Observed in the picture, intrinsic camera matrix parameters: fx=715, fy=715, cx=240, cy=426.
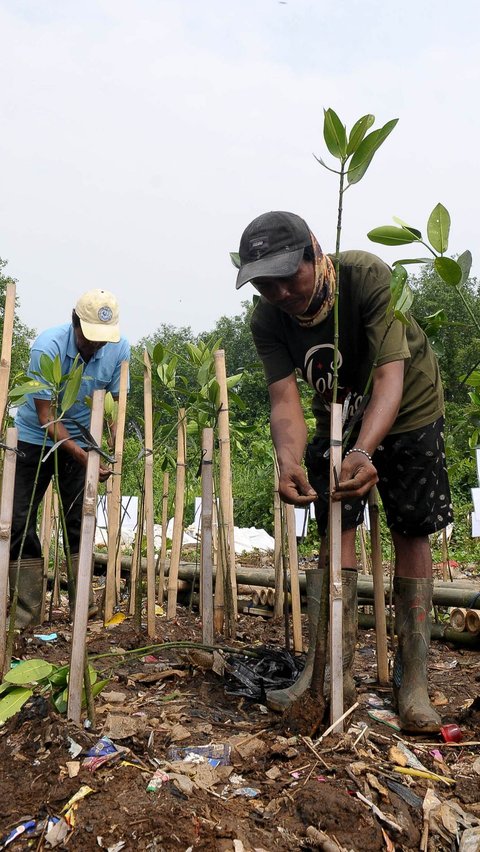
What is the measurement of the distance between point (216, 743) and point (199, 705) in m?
0.43

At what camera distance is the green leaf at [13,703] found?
1.92m

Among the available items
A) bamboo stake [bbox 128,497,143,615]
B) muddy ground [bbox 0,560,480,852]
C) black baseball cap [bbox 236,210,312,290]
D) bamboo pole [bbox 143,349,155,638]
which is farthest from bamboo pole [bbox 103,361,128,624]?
black baseball cap [bbox 236,210,312,290]

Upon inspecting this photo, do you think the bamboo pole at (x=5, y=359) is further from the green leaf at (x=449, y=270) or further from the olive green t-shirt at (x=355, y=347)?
the green leaf at (x=449, y=270)

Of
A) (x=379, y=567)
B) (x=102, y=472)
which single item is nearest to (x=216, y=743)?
(x=379, y=567)

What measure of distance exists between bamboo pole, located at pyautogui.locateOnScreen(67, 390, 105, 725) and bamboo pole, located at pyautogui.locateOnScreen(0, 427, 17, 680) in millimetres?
499

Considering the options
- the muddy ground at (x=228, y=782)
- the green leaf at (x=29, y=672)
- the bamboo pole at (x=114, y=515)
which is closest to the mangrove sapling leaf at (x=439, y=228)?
the muddy ground at (x=228, y=782)

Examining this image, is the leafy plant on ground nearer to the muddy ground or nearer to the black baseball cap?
the muddy ground

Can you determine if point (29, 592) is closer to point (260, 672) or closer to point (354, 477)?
point (260, 672)

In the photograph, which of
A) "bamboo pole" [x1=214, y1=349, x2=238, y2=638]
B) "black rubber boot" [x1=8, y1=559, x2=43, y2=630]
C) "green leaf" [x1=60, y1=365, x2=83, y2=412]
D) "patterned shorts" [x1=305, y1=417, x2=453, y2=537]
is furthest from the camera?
"black rubber boot" [x1=8, y1=559, x2=43, y2=630]

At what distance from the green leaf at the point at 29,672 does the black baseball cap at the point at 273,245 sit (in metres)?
1.21

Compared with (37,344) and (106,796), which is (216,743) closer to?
(106,796)

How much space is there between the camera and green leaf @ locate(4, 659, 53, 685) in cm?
189

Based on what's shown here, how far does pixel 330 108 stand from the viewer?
187 centimetres

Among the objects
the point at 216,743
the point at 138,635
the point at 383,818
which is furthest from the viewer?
the point at 138,635
